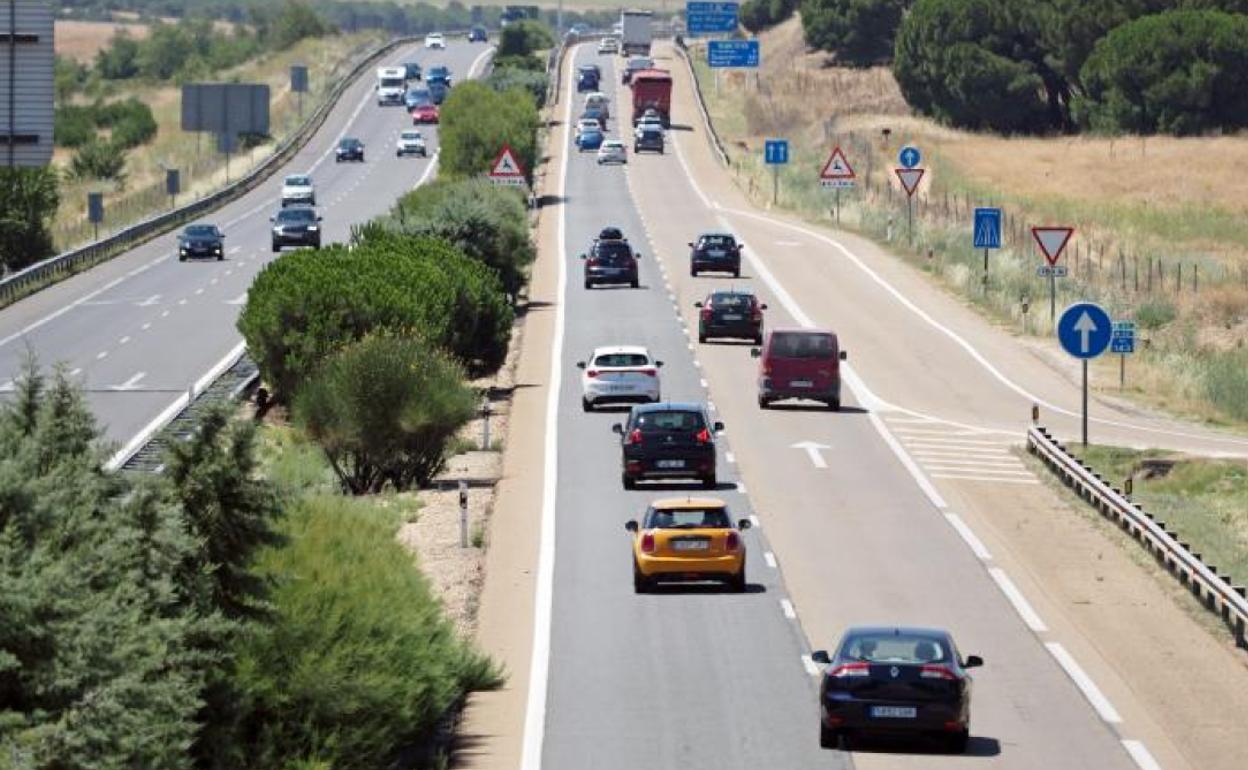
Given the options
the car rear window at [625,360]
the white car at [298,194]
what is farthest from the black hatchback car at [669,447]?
the white car at [298,194]

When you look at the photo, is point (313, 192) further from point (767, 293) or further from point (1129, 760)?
point (1129, 760)

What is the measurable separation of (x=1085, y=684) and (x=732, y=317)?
35235mm

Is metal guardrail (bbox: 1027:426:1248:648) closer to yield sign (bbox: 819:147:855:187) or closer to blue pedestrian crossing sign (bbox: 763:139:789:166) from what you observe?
yield sign (bbox: 819:147:855:187)

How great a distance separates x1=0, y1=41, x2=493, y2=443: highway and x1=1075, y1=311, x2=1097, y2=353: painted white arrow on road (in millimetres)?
14345

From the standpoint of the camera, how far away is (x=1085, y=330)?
4138cm

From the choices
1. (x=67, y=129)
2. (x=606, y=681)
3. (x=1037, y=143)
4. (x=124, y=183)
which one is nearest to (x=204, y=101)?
(x=124, y=183)

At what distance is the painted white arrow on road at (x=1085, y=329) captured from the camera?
135 ft

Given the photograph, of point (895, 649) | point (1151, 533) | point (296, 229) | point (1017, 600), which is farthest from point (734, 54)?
point (895, 649)

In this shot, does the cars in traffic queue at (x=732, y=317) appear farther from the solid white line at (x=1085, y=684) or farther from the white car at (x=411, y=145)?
the white car at (x=411, y=145)

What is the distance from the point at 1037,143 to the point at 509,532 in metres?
96.1

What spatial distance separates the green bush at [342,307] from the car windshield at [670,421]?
5.85 metres

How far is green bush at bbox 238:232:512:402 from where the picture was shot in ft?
166

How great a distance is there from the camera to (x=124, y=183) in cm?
14112

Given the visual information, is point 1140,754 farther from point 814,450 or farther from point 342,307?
point 342,307
